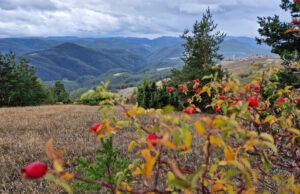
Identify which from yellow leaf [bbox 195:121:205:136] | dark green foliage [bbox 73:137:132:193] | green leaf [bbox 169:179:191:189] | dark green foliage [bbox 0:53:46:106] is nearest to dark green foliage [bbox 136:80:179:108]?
dark green foliage [bbox 73:137:132:193]

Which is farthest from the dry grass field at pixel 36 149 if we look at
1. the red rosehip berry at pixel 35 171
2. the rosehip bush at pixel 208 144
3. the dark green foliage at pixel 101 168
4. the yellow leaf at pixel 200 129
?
the red rosehip berry at pixel 35 171

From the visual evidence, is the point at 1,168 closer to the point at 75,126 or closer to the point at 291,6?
the point at 75,126

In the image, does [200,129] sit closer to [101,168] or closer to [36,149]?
[101,168]

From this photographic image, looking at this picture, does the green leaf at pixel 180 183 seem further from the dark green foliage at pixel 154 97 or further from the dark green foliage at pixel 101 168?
the dark green foliage at pixel 154 97

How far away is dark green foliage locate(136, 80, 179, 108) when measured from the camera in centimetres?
1616

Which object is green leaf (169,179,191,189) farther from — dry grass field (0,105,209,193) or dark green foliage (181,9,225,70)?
dark green foliage (181,9,225,70)

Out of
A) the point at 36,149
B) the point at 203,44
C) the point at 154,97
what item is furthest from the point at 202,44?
the point at 36,149

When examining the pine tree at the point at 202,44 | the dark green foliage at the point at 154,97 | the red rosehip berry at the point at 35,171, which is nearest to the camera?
the red rosehip berry at the point at 35,171

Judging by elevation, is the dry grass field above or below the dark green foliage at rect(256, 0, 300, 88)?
below

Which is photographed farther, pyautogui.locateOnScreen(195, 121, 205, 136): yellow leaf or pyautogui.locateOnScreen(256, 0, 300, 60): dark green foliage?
pyautogui.locateOnScreen(256, 0, 300, 60): dark green foliage

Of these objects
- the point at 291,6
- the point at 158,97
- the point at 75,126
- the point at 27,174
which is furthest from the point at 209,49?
the point at 27,174

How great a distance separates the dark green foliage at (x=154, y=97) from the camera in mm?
16156

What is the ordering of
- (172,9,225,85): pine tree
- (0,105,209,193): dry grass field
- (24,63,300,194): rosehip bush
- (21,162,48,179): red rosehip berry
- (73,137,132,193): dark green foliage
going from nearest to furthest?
(21,162,48,179): red rosehip berry
(24,63,300,194): rosehip bush
(73,137,132,193): dark green foliage
(0,105,209,193): dry grass field
(172,9,225,85): pine tree

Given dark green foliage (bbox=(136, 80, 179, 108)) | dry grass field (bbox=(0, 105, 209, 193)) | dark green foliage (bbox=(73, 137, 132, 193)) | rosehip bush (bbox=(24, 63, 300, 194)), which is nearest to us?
rosehip bush (bbox=(24, 63, 300, 194))
